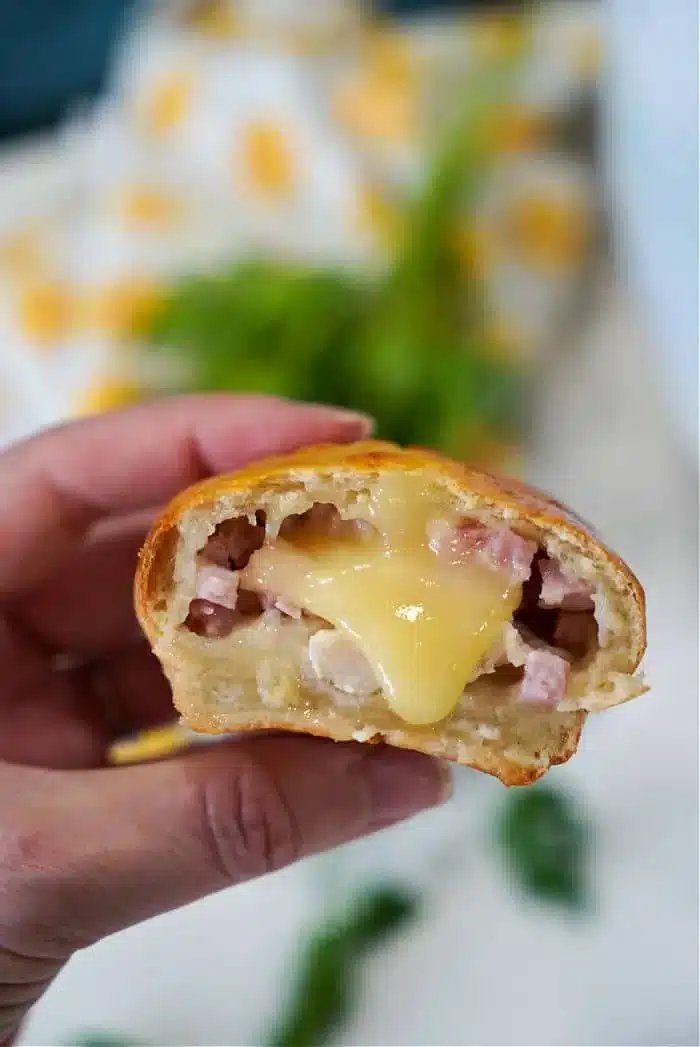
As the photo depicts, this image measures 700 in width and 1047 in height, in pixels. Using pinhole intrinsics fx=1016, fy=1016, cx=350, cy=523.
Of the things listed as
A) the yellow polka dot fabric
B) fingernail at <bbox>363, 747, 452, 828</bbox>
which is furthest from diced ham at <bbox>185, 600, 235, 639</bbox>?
the yellow polka dot fabric

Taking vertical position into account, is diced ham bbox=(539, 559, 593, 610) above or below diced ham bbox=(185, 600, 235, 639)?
above

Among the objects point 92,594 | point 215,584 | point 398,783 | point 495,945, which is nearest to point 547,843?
point 495,945

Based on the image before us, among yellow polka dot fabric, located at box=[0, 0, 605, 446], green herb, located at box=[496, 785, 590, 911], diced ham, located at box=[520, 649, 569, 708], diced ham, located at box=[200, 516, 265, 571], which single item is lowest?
green herb, located at box=[496, 785, 590, 911]

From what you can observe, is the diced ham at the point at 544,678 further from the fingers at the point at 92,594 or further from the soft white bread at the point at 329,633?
the fingers at the point at 92,594

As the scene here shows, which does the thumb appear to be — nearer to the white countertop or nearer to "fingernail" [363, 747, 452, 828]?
"fingernail" [363, 747, 452, 828]

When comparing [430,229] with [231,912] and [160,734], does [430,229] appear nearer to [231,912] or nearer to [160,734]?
[160,734]

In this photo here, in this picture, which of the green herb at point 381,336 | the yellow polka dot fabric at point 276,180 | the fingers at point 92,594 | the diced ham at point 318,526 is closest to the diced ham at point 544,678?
the diced ham at point 318,526

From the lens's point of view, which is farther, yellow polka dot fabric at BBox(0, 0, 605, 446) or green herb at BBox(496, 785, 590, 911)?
yellow polka dot fabric at BBox(0, 0, 605, 446)

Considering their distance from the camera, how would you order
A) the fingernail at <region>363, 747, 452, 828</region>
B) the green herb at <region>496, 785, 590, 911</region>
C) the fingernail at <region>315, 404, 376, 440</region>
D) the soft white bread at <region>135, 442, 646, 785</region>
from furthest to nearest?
the green herb at <region>496, 785, 590, 911</region> < the fingernail at <region>315, 404, 376, 440</region> < the fingernail at <region>363, 747, 452, 828</region> < the soft white bread at <region>135, 442, 646, 785</region>
